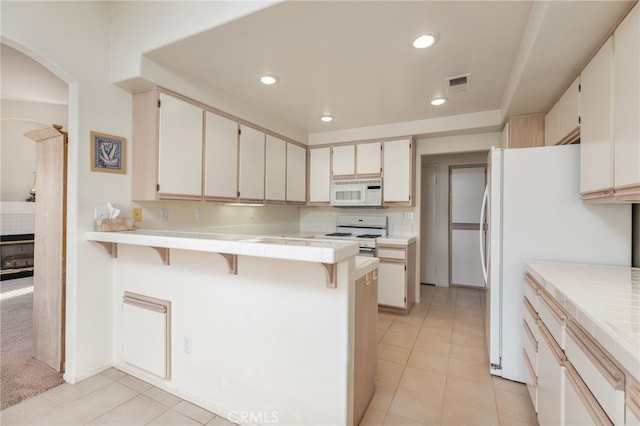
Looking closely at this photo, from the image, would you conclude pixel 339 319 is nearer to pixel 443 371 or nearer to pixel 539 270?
pixel 539 270

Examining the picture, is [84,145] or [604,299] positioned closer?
[604,299]

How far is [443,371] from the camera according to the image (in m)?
2.26

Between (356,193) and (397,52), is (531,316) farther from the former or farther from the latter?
(356,193)

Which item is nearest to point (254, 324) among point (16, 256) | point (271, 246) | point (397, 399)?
point (271, 246)

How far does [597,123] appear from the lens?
1.60 m

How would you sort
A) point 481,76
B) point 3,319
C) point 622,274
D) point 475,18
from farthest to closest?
point 3,319, point 481,76, point 475,18, point 622,274

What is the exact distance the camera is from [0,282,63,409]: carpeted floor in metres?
1.95

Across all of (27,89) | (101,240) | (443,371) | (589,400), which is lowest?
(443,371)

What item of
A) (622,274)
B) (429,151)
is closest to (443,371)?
(622,274)

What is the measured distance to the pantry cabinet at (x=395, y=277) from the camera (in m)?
3.50

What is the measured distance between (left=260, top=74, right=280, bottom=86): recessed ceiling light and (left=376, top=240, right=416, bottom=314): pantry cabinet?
2237mm

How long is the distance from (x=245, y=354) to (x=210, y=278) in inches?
20.2

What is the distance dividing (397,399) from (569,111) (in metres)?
2.38

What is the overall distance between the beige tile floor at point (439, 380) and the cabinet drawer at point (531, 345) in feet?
1.13
